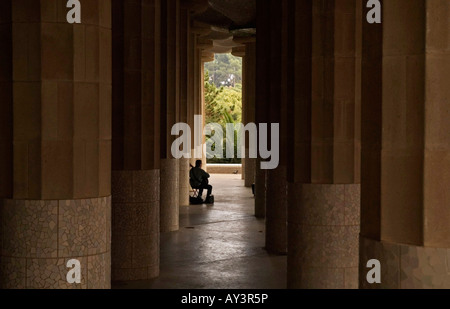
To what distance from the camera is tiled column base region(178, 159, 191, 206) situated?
21078mm

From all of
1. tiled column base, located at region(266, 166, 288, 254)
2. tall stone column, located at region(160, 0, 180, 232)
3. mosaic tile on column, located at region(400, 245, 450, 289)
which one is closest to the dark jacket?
tall stone column, located at region(160, 0, 180, 232)

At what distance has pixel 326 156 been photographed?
383 inches

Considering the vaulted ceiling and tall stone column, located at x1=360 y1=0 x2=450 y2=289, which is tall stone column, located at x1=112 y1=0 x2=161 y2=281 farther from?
the vaulted ceiling

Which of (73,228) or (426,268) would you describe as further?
(73,228)

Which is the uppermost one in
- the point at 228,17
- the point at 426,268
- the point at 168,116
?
the point at 228,17

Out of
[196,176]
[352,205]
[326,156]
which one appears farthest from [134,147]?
[196,176]

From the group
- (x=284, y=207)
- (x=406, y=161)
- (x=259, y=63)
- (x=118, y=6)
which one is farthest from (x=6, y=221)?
(x=259, y=63)

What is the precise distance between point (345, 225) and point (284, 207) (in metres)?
4.69

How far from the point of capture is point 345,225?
31.3 feet

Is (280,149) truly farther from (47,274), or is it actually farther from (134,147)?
(47,274)

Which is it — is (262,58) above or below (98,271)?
above

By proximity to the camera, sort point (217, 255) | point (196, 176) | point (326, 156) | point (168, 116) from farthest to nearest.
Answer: point (196, 176) → point (168, 116) → point (217, 255) → point (326, 156)

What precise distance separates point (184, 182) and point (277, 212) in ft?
25.5

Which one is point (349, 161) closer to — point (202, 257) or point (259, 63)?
point (202, 257)
